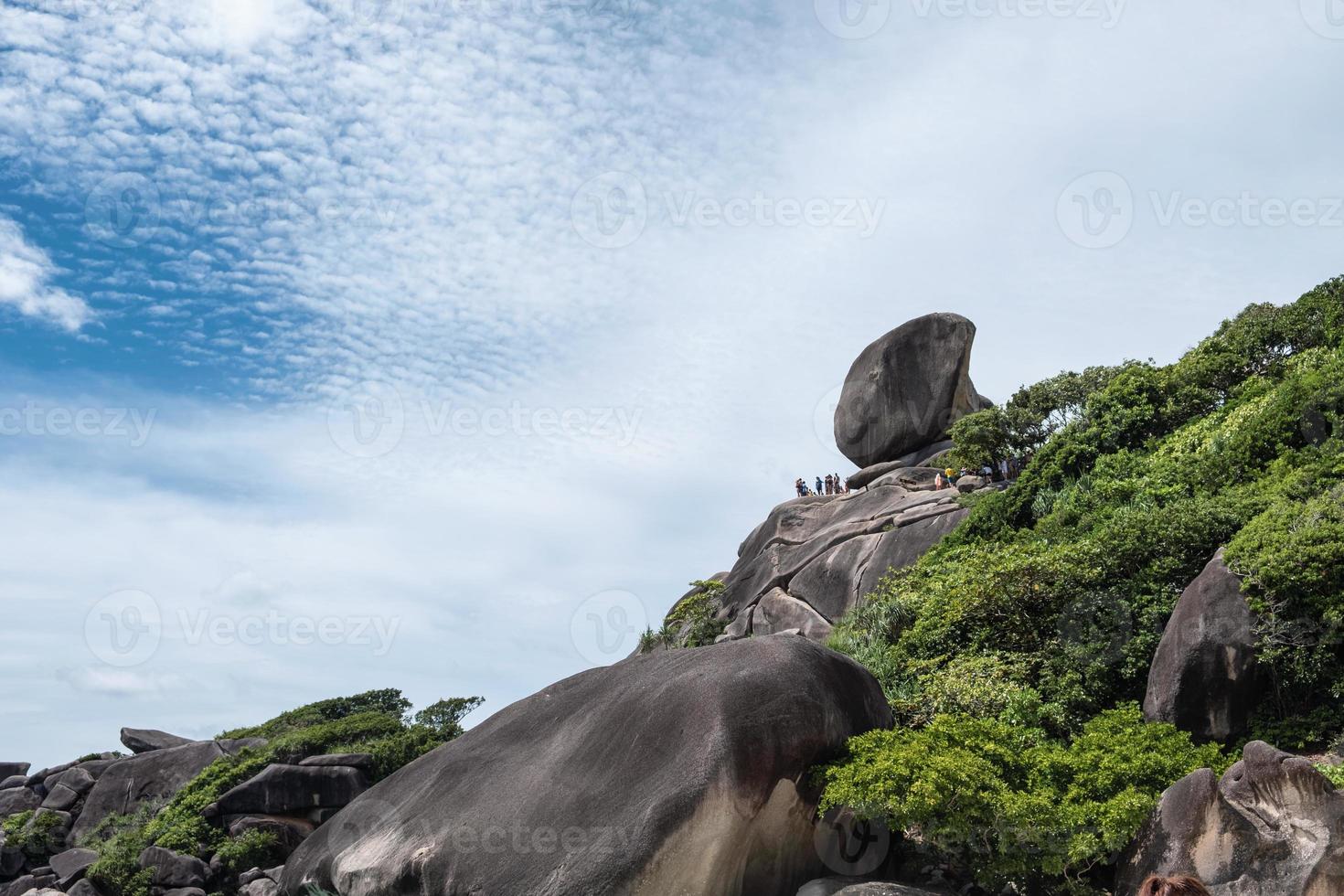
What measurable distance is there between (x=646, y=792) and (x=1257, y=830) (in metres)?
5.78

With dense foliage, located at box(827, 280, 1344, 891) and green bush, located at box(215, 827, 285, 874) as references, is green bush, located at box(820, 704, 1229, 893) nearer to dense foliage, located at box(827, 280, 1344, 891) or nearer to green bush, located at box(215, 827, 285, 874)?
dense foliage, located at box(827, 280, 1344, 891)

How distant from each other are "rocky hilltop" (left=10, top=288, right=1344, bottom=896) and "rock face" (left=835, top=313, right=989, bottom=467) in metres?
12.0

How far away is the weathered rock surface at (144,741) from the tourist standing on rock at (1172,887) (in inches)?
1124

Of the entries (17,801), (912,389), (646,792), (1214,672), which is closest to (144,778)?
(17,801)

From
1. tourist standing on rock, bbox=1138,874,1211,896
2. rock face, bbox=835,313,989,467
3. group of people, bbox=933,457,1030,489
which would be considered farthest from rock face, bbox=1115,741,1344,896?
rock face, bbox=835,313,989,467

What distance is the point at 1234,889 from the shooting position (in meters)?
8.87

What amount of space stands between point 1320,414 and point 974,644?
7.06m

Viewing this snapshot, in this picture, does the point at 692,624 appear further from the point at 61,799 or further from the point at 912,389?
the point at 61,799

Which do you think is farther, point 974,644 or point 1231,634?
point 974,644

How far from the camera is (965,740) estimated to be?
1155 cm

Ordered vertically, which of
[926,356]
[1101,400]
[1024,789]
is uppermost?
[926,356]

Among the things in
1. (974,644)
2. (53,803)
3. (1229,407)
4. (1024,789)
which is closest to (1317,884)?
(1024,789)

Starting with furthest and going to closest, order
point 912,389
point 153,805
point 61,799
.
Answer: point 912,389 < point 61,799 < point 153,805

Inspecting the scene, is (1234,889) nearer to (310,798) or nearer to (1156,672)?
(1156,672)
